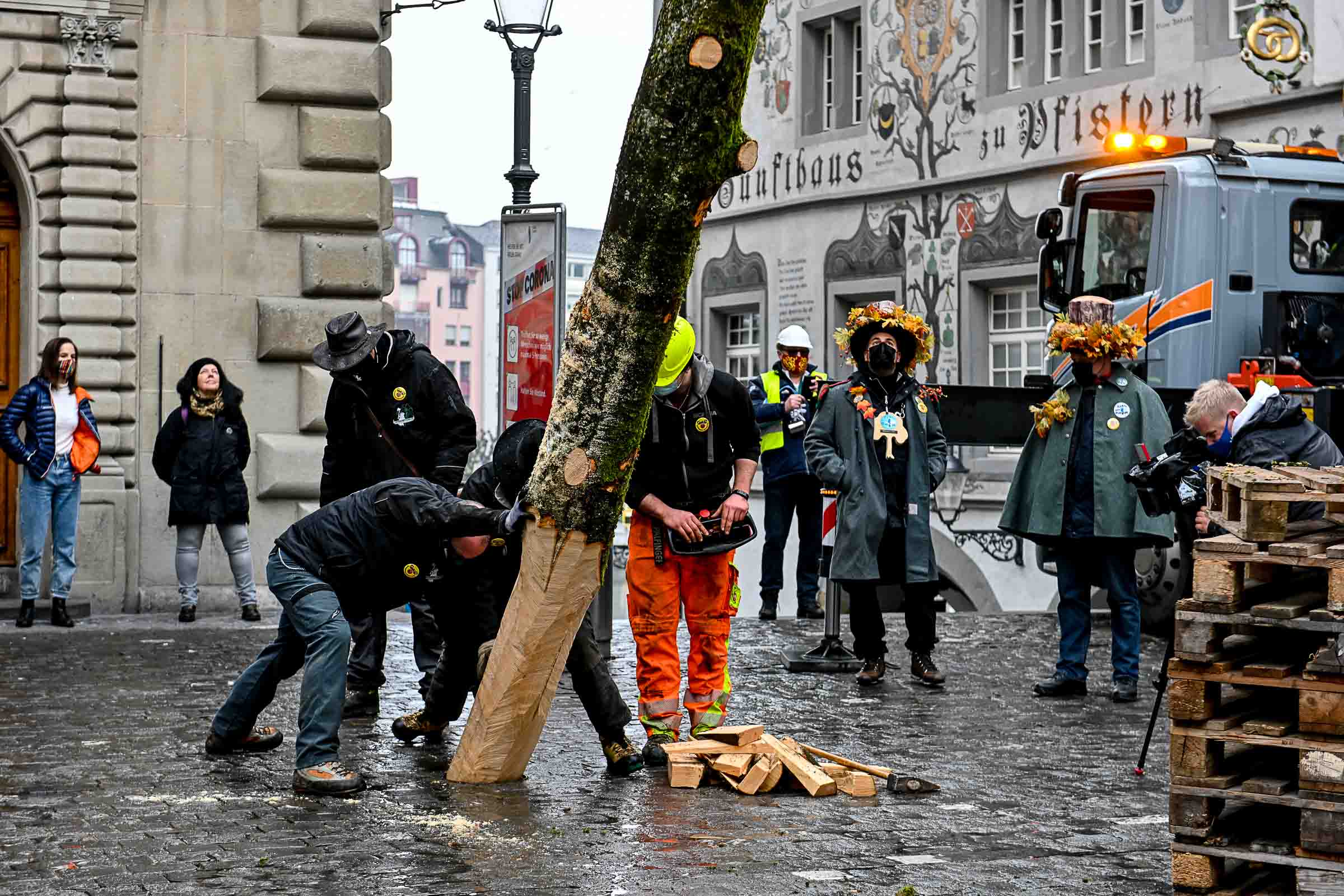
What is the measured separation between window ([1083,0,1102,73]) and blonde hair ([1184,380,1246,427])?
14.4 m

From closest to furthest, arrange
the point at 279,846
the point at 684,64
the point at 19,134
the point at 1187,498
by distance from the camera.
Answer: the point at 279,846 < the point at 684,64 < the point at 1187,498 < the point at 19,134

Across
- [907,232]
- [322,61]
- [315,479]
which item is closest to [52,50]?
[322,61]

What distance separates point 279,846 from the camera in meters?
6.30

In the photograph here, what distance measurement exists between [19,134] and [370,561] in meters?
Answer: 7.67

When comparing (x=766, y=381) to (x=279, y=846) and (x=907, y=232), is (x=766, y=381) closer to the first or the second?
(x=279, y=846)

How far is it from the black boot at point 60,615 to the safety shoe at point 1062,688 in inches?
254

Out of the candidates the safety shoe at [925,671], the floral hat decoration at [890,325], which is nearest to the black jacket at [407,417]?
the floral hat decoration at [890,325]

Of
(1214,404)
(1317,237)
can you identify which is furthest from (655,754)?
(1317,237)

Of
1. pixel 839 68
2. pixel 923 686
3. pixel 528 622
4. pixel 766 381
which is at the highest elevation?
pixel 839 68

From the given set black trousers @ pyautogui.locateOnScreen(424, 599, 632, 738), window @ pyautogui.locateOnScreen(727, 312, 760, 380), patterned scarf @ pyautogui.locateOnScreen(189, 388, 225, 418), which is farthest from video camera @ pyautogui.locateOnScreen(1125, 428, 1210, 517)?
window @ pyautogui.locateOnScreen(727, 312, 760, 380)

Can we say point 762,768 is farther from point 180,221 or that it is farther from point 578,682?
point 180,221

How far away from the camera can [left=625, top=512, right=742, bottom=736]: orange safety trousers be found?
8.27m

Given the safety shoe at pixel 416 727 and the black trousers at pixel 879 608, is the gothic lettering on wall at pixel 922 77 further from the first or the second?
the safety shoe at pixel 416 727

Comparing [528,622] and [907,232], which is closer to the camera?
[528,622]
